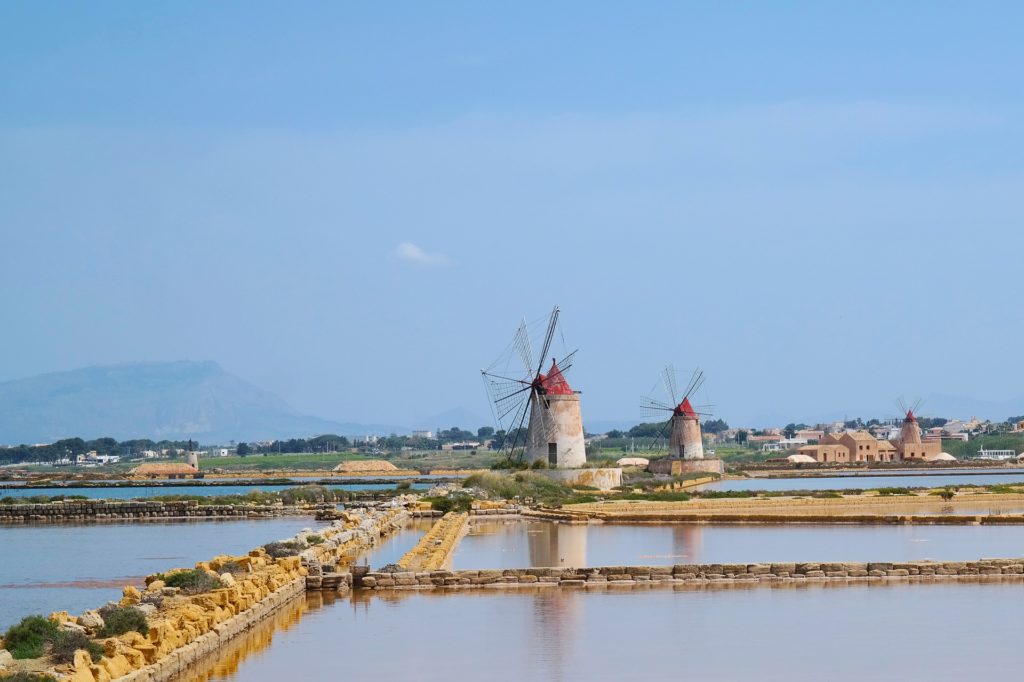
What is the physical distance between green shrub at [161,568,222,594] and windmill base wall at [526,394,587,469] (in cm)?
2455

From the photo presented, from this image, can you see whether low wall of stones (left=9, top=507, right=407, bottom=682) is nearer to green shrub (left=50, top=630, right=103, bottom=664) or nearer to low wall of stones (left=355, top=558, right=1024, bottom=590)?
green shrub (left=50, top=630, right=103, bottom=664)

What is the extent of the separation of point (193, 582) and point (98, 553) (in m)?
10.5

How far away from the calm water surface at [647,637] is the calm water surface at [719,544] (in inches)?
133

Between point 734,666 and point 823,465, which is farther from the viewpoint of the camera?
point 823,465

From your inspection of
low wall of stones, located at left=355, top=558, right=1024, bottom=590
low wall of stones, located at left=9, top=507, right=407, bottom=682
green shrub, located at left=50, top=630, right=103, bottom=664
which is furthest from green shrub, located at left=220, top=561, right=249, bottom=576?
green shrub, located at left=50, top=630, right=103, bottom=664

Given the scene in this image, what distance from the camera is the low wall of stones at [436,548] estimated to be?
1767cm

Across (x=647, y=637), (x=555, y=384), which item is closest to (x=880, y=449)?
(x=555, y=384)

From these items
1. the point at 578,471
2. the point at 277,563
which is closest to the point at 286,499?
the point at 578,471

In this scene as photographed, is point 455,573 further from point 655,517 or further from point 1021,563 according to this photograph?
point 655,517

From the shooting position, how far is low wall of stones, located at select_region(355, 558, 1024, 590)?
15.8 metres

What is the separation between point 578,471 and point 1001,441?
7184 cm

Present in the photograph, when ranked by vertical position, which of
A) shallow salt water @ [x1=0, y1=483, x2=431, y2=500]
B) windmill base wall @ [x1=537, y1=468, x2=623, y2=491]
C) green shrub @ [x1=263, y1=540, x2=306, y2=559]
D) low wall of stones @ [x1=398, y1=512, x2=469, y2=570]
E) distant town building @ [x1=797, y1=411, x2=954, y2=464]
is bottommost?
low wall of stones @ [x1=398, y1=512, x2=469, y2=570]

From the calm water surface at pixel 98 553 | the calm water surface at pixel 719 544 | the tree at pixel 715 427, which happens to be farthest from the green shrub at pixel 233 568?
the tree at pixel 715 427

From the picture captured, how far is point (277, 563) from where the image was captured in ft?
54.1
